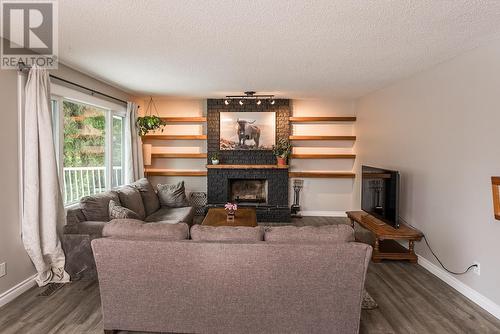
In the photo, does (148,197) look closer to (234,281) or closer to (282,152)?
(282,152)

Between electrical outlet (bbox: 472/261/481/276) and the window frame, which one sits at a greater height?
the window frame

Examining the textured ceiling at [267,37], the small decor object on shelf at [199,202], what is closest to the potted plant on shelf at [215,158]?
the small decor object on shelf at [199,202]

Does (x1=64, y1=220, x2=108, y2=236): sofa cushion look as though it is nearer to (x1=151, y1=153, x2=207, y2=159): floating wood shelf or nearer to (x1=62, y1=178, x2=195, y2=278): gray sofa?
(x1=62, y1=178, x2=195, y2=278): gray sofa

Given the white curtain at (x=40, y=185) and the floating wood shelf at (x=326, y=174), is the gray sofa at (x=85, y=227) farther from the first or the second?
the floating wood shelf at (x=326, y=174)

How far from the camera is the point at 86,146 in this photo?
4457 millimetres

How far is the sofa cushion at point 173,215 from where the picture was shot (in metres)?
4.26

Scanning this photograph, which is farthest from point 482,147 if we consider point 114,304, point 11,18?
point 11,18

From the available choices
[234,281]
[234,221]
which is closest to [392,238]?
[234,221]

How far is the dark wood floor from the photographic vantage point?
2395 millimetres

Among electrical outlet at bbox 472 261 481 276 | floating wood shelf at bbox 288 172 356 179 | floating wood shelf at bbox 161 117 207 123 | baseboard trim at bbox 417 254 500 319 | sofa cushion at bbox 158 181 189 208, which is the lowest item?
baseboard trim at bbox 417 254 500 319

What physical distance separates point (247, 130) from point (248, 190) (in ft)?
4.24

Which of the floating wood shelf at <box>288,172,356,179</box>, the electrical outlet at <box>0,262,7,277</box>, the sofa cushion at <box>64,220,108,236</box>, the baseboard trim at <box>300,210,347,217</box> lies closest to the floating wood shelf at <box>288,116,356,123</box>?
the floating wood shelf at <box>288,172,356,179</box>

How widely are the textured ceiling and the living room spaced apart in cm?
2
